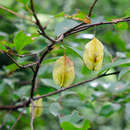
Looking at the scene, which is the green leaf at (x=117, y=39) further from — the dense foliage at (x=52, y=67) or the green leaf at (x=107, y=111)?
the green leaf at (x=107, y=111)

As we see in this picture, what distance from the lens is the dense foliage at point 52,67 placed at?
716 mm

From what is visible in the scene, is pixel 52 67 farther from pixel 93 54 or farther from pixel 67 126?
pixel 67 126

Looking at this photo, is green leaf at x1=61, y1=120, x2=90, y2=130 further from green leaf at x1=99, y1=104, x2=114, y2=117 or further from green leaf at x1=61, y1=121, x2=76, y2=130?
green leaf at x1=99, y1=104, x2=114, y2=117

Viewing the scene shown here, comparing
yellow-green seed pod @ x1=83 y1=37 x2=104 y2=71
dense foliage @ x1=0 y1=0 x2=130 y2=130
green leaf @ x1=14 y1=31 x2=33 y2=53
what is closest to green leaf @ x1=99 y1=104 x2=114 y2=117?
dense foliage @ x1=0 y1=0 x2=130 y2=130

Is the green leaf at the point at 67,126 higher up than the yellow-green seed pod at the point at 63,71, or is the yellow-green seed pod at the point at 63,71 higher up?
the yellow-green seed pod at the point at 63,71

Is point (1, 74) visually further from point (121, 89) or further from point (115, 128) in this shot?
point (115, 128)

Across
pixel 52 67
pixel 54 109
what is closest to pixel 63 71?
pixel 54 109

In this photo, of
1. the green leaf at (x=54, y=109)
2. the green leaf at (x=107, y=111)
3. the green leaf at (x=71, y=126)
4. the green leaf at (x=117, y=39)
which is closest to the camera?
the green leaf at (x=71, y=126)

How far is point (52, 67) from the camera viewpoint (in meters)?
1.40

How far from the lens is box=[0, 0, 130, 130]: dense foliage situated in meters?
0.72

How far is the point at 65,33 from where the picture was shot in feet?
2.26

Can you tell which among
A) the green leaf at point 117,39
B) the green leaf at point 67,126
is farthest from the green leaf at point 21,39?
the green leaf at point 117,39

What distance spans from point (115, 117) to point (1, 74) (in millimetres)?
2449

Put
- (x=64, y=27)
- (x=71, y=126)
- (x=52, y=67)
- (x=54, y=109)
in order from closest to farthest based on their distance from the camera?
(x=71, y=126)
(x=64, y=27)
(x=54, y=109)
(x=52, y=67)
